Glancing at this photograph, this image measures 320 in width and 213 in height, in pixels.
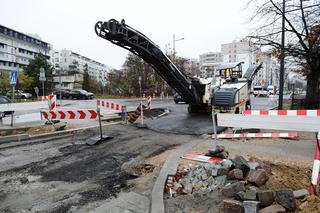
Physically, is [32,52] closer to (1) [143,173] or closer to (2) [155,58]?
(2) [155,58]

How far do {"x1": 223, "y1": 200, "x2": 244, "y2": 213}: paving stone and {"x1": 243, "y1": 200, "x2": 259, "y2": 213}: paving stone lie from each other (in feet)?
0.28

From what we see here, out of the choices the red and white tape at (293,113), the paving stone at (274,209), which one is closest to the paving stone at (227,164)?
the paving stone at (274,209)

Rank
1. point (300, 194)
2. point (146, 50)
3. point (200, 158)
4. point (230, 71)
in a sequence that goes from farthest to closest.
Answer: point (230, 71) → point (146, 50) → point (200, 158) → point (300, 194)

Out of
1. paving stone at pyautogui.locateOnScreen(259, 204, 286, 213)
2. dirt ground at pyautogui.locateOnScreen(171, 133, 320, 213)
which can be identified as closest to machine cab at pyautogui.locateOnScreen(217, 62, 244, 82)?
dirt ground at pyautogui.locateOnScreen(171, 133, 320, 213)

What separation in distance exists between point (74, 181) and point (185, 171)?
2390 millimetres

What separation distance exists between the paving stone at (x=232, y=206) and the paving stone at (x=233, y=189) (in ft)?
1.15

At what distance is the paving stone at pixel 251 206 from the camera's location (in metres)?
3.29

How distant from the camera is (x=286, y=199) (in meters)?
3.44

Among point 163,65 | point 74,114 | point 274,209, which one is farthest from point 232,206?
point 163,65

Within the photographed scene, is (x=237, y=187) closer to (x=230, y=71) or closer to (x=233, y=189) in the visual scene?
(x=233, y=189)

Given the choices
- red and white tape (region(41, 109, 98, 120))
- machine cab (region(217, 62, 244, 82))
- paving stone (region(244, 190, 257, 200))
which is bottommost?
paving stone (region(244, 190, 257, 200))

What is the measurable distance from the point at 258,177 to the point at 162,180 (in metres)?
1.77

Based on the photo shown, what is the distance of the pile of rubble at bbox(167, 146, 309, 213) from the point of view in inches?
135

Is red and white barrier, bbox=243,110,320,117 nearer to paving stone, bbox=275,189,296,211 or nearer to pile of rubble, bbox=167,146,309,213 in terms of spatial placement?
pile of rubble, bbox=167,146,309,213
